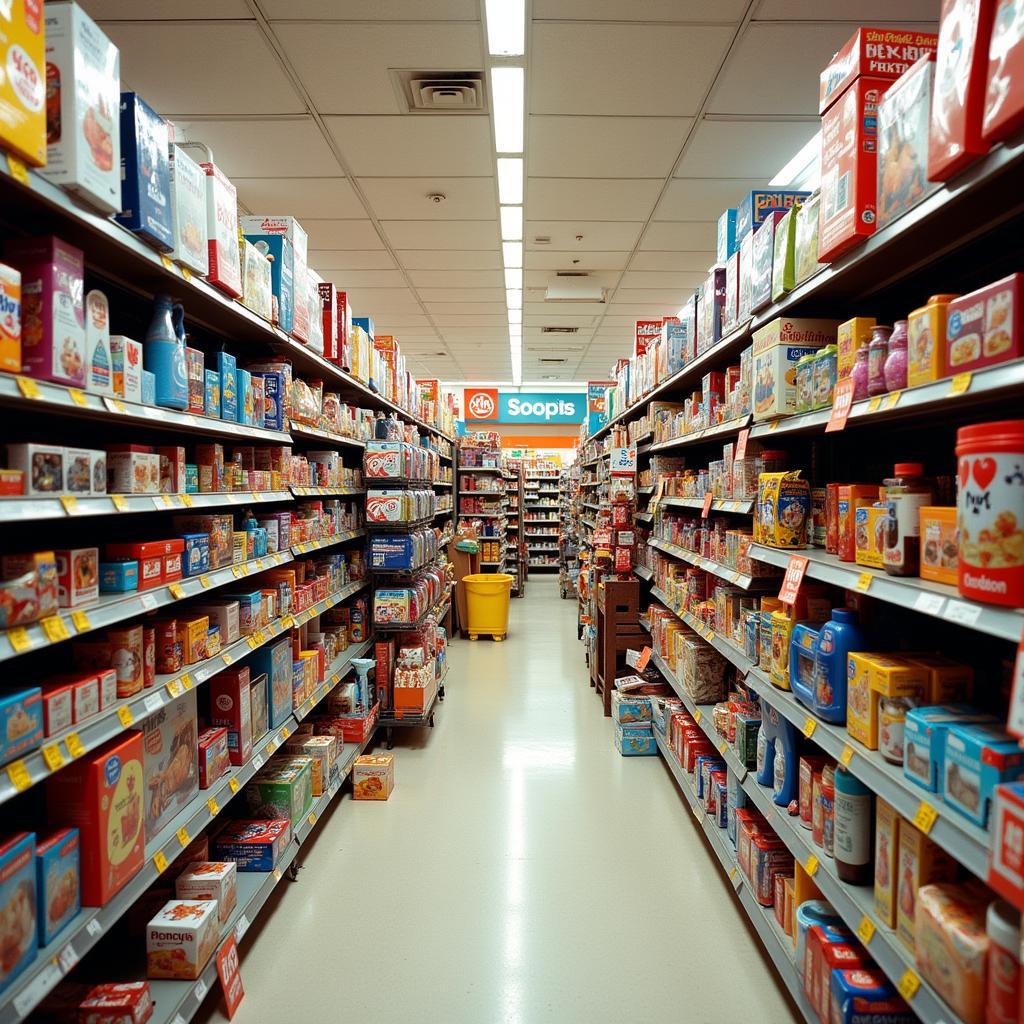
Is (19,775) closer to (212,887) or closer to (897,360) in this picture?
(212,887)

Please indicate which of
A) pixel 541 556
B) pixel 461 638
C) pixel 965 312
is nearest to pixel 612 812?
pixel 965 312

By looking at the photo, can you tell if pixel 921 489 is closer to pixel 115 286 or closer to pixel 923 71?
pixel 923 71

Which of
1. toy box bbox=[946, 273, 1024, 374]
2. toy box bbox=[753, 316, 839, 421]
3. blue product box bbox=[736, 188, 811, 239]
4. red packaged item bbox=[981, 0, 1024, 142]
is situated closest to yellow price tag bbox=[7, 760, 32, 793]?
toy box bbox=[946, 273, 1024, 374]

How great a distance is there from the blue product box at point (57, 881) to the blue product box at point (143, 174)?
5.15 ft

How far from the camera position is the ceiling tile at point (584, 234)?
580 centimetres

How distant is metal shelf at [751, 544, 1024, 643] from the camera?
4.03ft

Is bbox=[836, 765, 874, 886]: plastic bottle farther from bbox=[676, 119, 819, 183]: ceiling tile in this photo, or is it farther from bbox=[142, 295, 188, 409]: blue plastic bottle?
bbox=[676, 119, 819, 183]: ceiling tile

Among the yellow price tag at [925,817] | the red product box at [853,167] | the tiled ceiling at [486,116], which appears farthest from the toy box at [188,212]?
the yellow price tag at [925,817]

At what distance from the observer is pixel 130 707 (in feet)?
6.14

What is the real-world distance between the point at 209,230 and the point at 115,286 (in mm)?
382

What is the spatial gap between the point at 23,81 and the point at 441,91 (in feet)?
9.71

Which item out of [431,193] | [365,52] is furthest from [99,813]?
[431,193]

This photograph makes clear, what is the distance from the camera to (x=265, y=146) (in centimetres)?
449

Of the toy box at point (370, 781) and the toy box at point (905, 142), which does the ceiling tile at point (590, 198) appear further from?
the toy box at point (370, 781)
